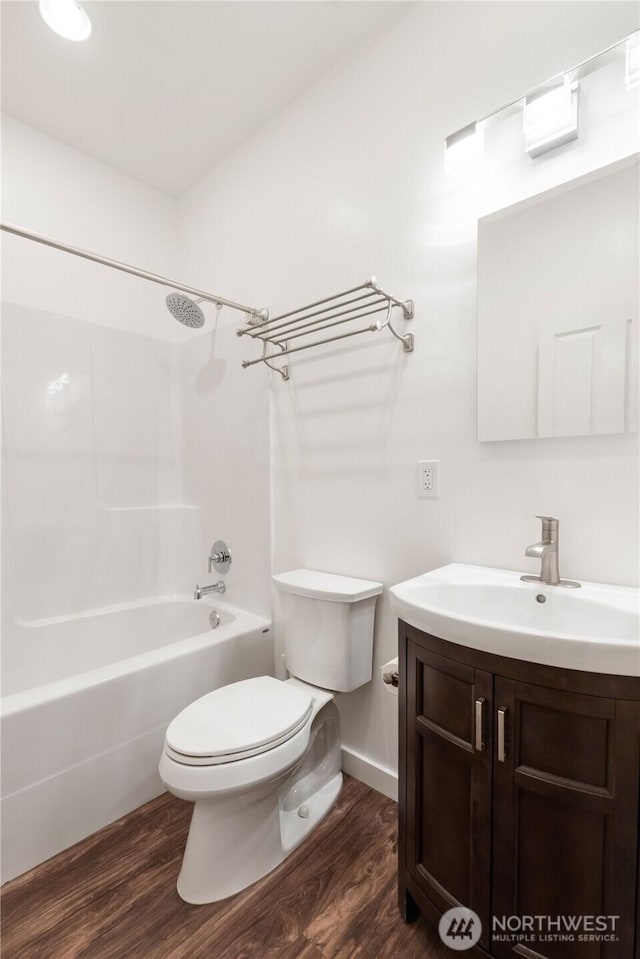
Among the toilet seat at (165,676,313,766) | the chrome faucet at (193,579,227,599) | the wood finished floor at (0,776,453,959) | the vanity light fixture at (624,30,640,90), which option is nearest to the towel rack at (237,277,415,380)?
the vanity light fixture at (624,30,640,90)

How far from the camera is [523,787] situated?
A: 0.83 metres

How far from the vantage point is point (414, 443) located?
1502 millimetres

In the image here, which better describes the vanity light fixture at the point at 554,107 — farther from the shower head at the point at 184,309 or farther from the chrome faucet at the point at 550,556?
the shower head at the point at 184,309

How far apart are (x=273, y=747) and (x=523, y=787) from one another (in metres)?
0.66

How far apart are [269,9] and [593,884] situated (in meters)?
2.51

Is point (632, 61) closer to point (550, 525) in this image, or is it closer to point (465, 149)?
point (465, 149)

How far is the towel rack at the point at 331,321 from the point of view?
145 centimetres

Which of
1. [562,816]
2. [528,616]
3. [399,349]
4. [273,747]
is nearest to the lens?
[562,816]

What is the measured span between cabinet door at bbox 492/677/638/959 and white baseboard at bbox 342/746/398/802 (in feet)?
2.40

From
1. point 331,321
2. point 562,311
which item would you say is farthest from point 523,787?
point 331,321

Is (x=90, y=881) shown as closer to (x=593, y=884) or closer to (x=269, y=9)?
(x=593, y=884)

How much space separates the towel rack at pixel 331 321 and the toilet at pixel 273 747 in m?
0.88

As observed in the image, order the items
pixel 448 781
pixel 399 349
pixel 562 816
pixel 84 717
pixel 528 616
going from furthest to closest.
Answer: pixel 399 349 → pixel 84 717 → pixel 528 616 → pixel 448 781 → pixel 562 816

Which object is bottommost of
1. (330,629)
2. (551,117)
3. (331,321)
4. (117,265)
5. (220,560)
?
(330,629)
